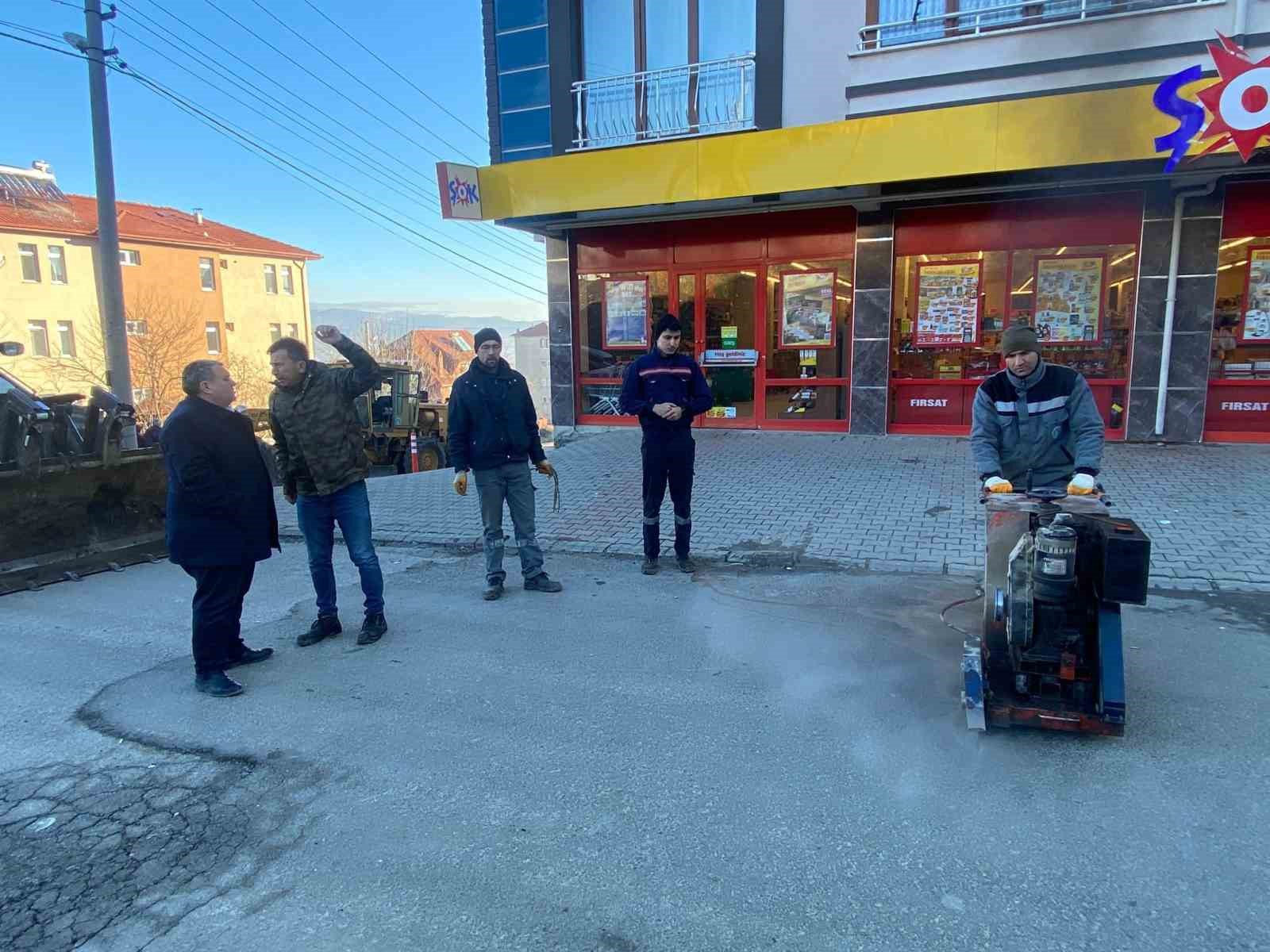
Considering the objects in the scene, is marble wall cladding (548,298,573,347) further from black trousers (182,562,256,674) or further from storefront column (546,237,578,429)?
black trousers (182,562,256,674)

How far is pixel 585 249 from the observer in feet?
43.5

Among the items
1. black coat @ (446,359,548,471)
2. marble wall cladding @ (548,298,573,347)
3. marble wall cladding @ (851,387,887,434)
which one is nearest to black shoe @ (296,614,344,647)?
black coat @ (446,359,548,471)

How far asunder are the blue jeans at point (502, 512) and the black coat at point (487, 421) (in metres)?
0.09

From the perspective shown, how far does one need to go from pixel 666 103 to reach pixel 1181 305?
301 inches

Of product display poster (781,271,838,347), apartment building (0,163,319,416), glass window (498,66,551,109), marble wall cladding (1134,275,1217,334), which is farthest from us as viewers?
apartment building (0,163,319,416)

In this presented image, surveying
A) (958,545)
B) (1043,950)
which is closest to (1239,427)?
(958,545)

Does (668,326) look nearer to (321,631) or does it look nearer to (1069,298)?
(321,631)

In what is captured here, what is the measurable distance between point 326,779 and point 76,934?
97 centimetres

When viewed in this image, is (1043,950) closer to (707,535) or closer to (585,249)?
(707,535)

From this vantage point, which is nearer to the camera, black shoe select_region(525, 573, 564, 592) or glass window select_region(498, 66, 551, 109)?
black shoe select_region(525, 573, 564, 592)

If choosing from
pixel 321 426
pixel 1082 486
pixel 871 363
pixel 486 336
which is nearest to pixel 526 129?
pixel 871 363

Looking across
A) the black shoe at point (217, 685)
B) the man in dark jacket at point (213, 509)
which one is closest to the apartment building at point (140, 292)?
the man in dark jacket at point (213, 509)

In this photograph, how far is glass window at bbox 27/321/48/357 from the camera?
124 feet

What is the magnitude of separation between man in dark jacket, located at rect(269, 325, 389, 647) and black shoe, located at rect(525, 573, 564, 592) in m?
1.17
